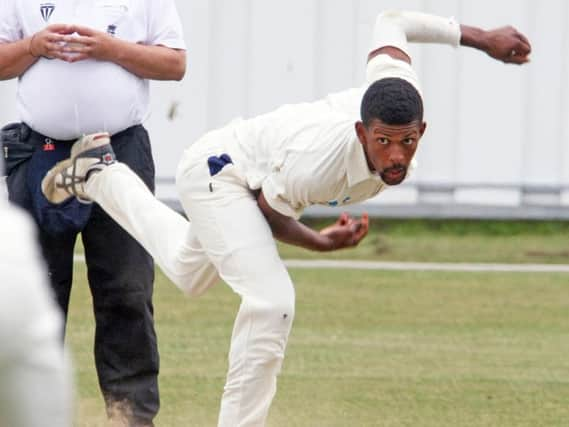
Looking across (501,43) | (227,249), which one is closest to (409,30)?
(501,43)

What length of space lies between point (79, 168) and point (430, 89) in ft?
25.9

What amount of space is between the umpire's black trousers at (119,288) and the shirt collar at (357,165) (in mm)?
1200

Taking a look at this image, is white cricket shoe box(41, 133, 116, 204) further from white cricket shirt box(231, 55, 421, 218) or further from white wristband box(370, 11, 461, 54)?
white wristband box(370, 11, 461, 54)

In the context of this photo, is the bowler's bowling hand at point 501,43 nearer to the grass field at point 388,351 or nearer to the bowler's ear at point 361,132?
the bowler's ear at point 361,132

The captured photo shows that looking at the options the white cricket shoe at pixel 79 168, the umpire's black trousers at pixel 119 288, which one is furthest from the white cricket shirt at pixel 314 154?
the umpire's black trousers at pixel 119 288

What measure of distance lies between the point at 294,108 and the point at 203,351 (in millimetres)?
3256

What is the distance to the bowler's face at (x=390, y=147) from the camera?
525 centimetres

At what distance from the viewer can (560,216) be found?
44.8 ft

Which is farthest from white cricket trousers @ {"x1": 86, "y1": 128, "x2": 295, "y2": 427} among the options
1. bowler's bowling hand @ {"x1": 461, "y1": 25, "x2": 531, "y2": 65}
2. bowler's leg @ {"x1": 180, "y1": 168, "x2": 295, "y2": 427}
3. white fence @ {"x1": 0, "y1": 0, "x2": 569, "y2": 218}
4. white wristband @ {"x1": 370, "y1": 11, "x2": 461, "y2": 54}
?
white fence @ {"x1": 0, "y1": 0, "x2": 569, "y2": 218}

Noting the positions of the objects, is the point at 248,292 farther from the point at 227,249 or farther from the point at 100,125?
the point at 100,125

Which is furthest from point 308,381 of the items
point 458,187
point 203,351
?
point 458,187

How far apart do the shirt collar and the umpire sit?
1.08 m

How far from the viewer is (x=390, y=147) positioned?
526cm

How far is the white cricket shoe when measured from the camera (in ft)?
19.5
